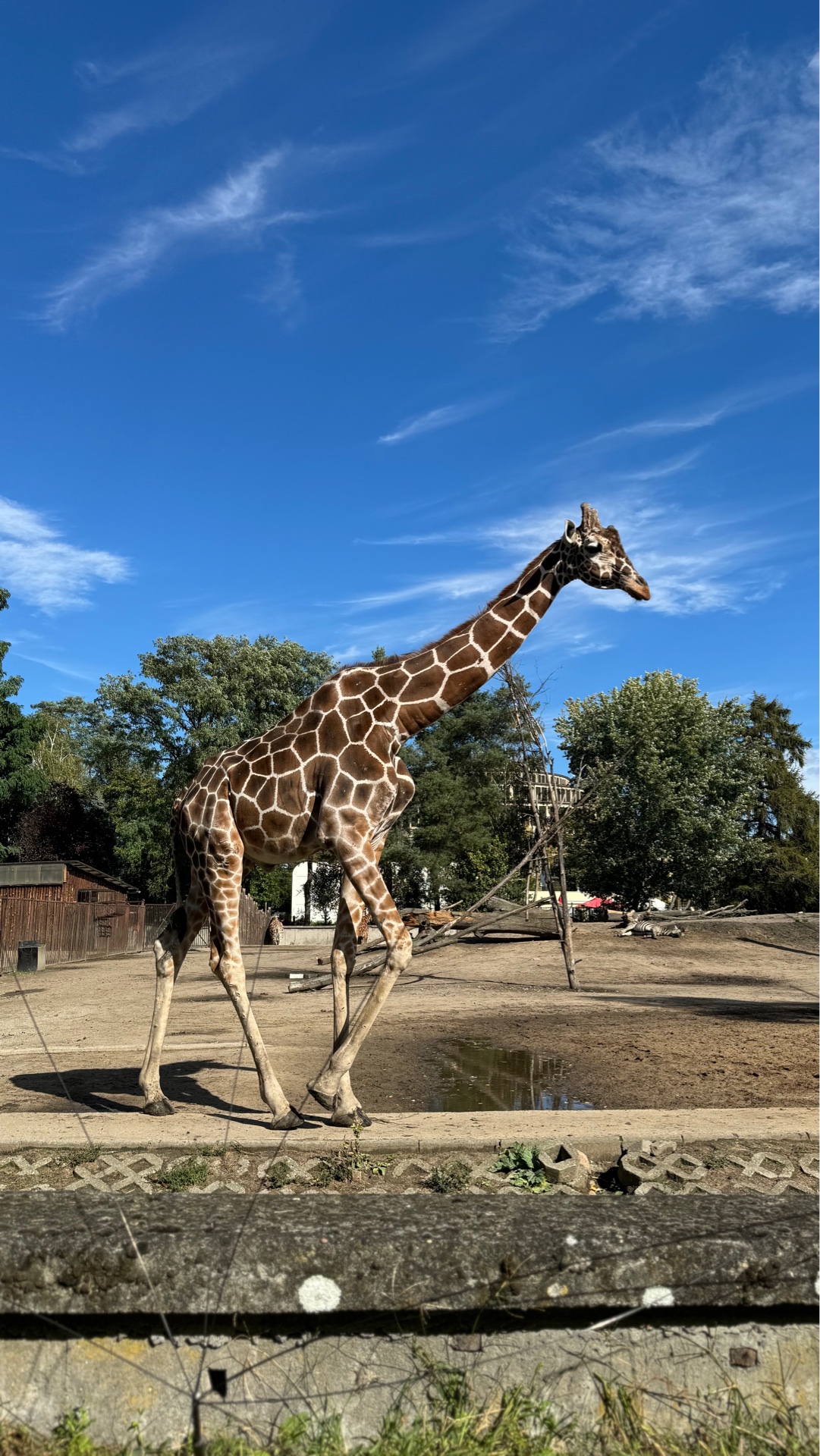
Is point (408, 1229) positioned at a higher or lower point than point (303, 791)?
lower

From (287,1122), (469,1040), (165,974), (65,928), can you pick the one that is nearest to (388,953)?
(287,1122)

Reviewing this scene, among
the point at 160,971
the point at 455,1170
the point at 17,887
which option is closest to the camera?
the point at 455,1170

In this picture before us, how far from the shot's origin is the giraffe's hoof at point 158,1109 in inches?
289

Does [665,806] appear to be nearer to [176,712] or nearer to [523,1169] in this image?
[176,712]

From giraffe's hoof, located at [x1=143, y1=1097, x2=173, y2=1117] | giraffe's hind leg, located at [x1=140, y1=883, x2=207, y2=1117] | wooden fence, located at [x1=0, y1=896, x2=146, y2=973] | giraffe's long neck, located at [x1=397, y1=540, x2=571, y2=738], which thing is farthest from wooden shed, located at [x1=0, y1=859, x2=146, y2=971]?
giraffe's long neck, located at [x1=397, y1=540, x2=571, y2=738]

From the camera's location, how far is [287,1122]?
675 cm

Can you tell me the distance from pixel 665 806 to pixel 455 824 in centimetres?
923

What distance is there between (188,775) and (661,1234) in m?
44.0

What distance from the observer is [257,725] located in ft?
151

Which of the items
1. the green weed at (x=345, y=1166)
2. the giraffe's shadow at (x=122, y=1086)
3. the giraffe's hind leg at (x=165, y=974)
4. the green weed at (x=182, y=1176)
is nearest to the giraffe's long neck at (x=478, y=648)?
the giraffe's hind leg at (x=165, y=974)

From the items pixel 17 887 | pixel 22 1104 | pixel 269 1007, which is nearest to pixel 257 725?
pixel 17 887

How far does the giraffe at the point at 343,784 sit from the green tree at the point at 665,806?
3640 cm

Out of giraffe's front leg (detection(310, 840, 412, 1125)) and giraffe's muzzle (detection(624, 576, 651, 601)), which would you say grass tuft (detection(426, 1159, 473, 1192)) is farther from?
giraffe's muzzle (detection(624, 576, 651, 601))

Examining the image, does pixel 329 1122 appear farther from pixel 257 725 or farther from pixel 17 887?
pixel 257 725
